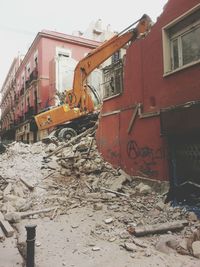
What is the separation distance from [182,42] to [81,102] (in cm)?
693

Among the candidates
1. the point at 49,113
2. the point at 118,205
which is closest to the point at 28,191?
the point at 118,205

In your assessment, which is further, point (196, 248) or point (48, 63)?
point (48, 63)

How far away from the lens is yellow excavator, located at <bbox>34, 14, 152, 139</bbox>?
36.8ft

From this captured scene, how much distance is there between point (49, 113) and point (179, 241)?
11.2 metres

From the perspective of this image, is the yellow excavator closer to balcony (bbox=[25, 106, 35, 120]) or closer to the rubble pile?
the rubble pile

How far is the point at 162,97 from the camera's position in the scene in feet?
24.9

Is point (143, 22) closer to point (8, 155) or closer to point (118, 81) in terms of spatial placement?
point (118, 81)

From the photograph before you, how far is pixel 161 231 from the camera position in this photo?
5477 mm

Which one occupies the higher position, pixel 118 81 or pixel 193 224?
pixel 118 81

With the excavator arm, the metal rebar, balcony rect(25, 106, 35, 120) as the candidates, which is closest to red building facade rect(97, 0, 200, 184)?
the excavator arm

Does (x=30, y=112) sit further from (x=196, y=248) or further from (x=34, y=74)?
(x=196, y=248)

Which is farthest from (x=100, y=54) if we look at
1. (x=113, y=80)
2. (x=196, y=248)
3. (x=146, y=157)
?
(x=196, y=248)

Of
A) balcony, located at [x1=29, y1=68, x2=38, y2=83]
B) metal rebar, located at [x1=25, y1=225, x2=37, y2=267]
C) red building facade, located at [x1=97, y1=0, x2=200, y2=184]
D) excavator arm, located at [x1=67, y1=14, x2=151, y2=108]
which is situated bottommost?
metal rebar, located at [x1=25, y1=225, x2=37, y2=267]

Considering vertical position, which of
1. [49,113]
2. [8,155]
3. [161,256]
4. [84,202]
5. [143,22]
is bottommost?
[161,256]
